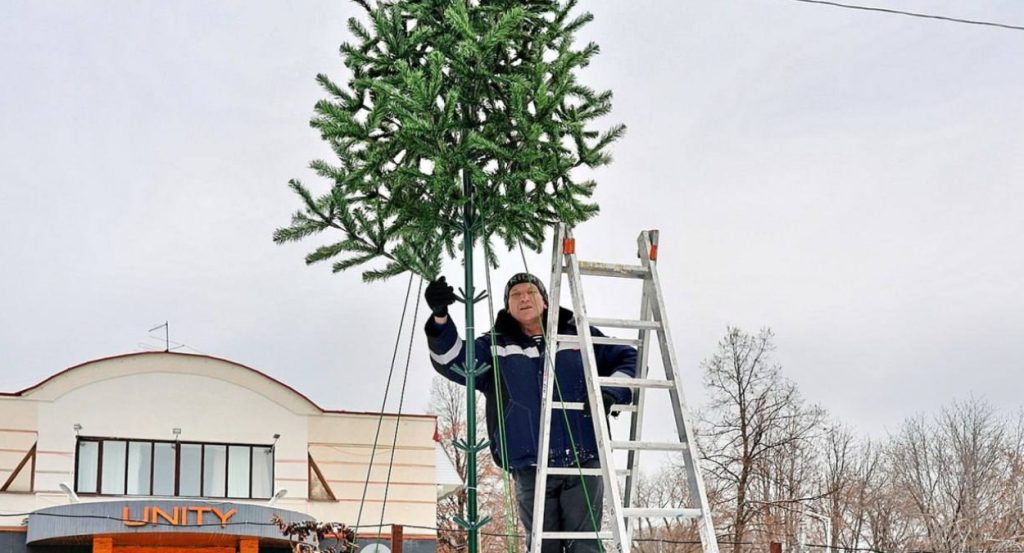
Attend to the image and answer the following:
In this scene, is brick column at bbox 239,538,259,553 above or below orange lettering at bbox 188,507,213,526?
below

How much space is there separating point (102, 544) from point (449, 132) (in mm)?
11515

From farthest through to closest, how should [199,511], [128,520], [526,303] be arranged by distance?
1. [199,511]
2. [128,520]
3. [526,303]

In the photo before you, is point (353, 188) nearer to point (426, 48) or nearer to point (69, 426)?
point (426, 48)

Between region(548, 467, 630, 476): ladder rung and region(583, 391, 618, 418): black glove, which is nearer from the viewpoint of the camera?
region(548, 467, 630, 476): ladder rung

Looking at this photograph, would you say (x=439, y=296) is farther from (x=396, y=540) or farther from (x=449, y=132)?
(x=396, y=540)

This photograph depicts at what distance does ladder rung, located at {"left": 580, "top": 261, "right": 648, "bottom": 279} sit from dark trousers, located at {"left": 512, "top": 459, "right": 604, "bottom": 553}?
84 cm

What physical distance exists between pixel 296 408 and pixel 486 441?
11636 mm

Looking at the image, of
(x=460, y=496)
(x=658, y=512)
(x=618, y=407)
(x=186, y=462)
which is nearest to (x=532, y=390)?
(x=618, y=407)

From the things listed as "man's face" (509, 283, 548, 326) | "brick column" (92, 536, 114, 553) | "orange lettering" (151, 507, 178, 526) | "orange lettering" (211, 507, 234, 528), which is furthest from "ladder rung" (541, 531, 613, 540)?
"brick column" (92, 536, 114, 553)

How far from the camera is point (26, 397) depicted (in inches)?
609

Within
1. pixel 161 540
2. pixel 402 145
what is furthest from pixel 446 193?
pixel 161 540

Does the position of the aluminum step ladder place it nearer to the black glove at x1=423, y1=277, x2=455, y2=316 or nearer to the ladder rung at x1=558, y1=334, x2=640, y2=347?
the ladder rung at x1=558, y1=334, x2=640, y2=347

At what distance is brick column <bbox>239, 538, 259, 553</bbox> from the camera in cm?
1559

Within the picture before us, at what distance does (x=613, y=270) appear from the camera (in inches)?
210
